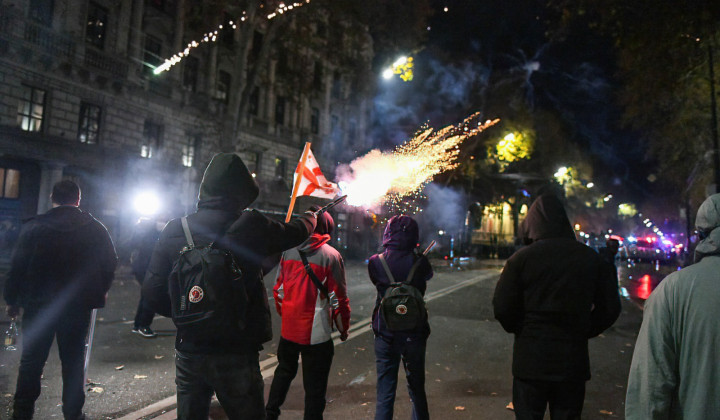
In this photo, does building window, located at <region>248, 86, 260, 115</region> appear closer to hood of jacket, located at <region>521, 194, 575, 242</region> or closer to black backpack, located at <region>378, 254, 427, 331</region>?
black backpack, located at <region>378, 254, 427, 331</region>

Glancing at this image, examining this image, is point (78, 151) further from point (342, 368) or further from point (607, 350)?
point (607, 350)

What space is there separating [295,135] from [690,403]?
33.1m

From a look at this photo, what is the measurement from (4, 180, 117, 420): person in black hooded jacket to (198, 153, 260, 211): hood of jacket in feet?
6.43

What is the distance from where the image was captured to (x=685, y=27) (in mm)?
9703

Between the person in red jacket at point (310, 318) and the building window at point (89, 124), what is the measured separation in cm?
2039

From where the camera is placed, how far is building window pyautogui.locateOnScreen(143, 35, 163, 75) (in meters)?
23.1

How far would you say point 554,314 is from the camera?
9.22ft

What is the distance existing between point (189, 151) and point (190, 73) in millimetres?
4643

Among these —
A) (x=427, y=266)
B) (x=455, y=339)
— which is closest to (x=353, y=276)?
(x=455, y=339)

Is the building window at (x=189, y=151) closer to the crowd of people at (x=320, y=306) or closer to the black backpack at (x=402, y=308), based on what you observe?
the crowd of people at (x=320, y=306)

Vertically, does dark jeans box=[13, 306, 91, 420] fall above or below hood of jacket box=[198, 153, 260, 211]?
below

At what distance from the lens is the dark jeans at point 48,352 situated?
3.54 meters

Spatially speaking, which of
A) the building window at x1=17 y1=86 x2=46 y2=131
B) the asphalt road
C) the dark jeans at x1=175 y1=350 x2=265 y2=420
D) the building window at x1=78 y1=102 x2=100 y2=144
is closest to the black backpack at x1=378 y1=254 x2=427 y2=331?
the asphalt road

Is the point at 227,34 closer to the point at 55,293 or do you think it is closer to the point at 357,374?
the point at 357,374
